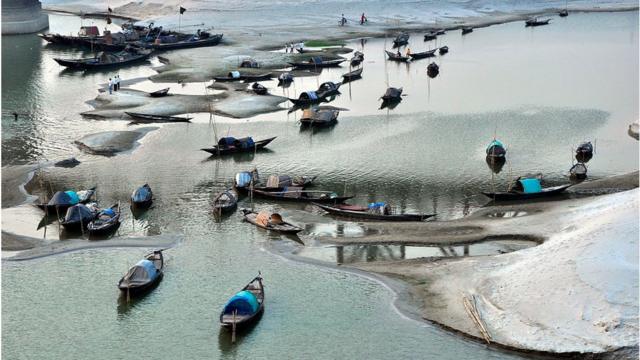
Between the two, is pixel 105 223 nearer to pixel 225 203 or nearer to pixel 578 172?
pixel 225 203

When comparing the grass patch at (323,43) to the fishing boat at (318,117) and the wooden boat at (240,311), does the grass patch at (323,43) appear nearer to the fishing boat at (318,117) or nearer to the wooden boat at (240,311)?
the fishing boat at (318,117)

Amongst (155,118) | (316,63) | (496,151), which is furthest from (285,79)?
(496,151)

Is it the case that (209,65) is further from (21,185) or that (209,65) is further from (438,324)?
(438,324)

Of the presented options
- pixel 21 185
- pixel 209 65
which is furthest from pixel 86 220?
pixel 209 65

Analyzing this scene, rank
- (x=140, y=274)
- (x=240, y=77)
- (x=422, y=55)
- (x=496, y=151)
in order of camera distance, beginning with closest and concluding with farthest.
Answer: (x=140, y=274), (x=496, y=151), (x=240, y=77), (x=422, y=55)

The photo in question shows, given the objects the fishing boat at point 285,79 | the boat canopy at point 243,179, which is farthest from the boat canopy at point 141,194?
the fishing boat at point 285,79

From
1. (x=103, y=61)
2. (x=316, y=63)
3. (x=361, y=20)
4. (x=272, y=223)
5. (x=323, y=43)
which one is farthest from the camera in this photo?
(x=361, y=20)
